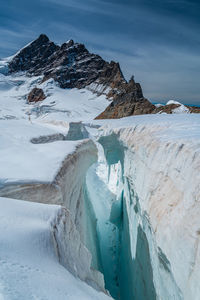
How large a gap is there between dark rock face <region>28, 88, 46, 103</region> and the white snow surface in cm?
4711

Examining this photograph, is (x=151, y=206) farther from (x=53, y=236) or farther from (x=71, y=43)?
(x=71, y=43)

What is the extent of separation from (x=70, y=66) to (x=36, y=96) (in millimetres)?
14715

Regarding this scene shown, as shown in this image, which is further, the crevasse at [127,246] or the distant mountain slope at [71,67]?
the distant mountain slope at [71,67]

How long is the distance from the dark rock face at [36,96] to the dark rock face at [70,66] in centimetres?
687

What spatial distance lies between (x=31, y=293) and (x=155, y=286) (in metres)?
2.35

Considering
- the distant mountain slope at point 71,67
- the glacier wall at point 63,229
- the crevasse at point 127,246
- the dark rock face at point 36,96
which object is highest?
the distant mountain slope at point 71,67

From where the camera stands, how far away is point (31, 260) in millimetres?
1207

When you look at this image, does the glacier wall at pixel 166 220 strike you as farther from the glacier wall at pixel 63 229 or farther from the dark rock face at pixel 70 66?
the dark rock face at pixel 70 66

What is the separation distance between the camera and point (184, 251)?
173cm

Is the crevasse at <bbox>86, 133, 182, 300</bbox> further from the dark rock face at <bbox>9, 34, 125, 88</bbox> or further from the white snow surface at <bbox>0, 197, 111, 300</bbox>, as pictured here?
the dark rock face at <bbox>9, 34, 125, 88</bbox>

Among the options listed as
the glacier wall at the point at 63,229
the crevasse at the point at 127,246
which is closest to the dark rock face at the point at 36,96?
the crevasse at the point at 127,246

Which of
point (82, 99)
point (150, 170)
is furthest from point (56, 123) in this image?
point (82, 99)

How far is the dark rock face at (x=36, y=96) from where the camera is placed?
46.1 metres

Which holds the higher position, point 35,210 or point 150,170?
point 150,170
